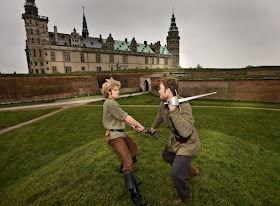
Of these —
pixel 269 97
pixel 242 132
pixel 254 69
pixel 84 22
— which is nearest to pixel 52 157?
pixel 242 132

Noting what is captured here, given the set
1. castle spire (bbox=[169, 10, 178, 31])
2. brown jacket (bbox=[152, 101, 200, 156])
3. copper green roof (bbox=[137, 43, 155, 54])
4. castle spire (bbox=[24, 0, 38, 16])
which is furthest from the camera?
castle spire (bbox=[169, 10, 178, 31])

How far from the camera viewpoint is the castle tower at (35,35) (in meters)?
36.2

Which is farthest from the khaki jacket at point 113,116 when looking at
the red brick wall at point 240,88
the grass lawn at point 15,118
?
the red brick wall at point 240,88

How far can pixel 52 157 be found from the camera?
286 inches

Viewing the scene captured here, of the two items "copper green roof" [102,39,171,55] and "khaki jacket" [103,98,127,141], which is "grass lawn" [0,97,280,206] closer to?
"khaki jacket" [103,98,127,141]

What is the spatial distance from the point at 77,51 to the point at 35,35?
10075 mm

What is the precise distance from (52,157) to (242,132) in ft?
35.3

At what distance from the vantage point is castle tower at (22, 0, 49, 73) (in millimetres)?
36188

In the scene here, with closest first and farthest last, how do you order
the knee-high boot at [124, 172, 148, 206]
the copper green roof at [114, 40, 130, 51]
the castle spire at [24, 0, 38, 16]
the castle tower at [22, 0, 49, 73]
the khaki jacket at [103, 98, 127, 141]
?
1. the knee-high boot at [124, 172, 148, 206]
2. the khaki jacket at [103, 98, 127, 141]
3. the castle spire at [24, 0, 38, 16]
4. the castle tower at [22, 0, 49, 73]
5. the copper green roof at [114, 40, 130, 51]

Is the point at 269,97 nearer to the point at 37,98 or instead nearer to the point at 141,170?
the point at 141,170

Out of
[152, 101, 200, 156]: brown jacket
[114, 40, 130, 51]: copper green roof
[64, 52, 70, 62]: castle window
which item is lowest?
[152, 101, 200, 156]: brown jacket

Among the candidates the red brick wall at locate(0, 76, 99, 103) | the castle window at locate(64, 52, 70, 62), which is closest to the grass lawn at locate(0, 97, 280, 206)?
the red brick wall at locate(0, 76, 99, 103)

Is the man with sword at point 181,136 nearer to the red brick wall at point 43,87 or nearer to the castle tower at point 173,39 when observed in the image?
the red brick wall at point 43,87

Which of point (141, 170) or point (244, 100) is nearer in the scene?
point (141, 170)
